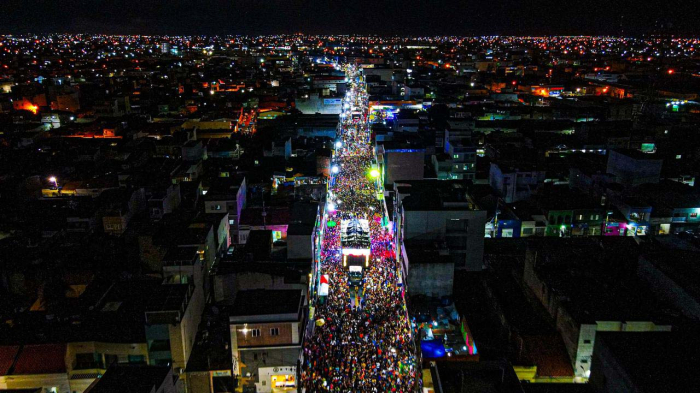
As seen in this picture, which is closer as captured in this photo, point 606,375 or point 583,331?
point 606,375

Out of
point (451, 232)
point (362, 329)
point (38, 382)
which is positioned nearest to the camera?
point (38, 382)

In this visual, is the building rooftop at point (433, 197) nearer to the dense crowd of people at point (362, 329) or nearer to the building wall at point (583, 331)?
the dense crowd of people at point (362, 329)

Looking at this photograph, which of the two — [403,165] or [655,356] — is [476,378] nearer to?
[655,356]

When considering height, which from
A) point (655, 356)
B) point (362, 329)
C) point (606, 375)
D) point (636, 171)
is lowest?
point (362, 329)

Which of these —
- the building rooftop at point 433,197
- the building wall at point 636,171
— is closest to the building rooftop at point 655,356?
the building rooftop at point 433,197

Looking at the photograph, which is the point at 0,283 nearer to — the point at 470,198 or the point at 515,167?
the point at 470,198

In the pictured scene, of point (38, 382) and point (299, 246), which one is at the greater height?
point (299, 246)

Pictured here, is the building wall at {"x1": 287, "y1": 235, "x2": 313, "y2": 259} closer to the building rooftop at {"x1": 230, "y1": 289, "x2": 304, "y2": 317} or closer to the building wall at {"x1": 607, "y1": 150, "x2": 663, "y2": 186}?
the building rooftop at {"x1": 230, "y1": 289, "x2": 304, "y2": 317}

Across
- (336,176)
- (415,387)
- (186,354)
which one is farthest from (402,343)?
(336,176)

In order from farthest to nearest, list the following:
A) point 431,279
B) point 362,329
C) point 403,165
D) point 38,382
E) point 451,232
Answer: point 403,165, point 451,232, point 431,279, point 362,329, point 38,382

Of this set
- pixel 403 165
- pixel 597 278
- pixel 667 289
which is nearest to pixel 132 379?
pixel 597 278
